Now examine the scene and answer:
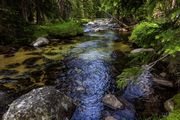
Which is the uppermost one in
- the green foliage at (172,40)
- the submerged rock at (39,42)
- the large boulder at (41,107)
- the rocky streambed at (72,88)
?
the green foliage at (172,40)

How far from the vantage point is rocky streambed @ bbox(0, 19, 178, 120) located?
27.0ft

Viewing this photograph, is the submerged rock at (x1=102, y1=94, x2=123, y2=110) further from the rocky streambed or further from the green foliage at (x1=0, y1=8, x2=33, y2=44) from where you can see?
the green foliage at (x1=0, y1=8, x2=33, y2=44)

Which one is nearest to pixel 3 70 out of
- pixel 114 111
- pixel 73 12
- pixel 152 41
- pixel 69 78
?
pixel 69 78

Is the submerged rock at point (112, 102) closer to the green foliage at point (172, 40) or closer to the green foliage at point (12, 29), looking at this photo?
the green foliage at point (172, 40)

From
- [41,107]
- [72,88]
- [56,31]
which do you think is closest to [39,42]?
[56,31]

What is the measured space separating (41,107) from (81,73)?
5.29 m

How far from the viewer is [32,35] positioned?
80.1 ft

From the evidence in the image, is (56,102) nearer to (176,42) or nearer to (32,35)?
(176,42)

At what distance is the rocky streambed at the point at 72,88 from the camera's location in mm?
8219

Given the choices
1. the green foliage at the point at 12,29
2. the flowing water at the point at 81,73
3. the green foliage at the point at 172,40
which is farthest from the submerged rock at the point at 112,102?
the green foliage at the point at 12,29

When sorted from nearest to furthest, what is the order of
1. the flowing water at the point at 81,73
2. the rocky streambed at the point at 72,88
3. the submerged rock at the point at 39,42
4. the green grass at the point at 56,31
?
the rocky streambed at the point at 72,88 < the flowing water at the point at 81,73 < the submerged rock at the point at 39,42 < the green grass at the point at 56,31

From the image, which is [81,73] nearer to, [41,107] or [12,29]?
[41,107]

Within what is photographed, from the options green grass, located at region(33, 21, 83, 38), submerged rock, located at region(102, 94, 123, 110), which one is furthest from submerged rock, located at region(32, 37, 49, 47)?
submerged rock, located at region(102, 94, 123, 110)

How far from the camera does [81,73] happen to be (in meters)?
13.1
